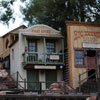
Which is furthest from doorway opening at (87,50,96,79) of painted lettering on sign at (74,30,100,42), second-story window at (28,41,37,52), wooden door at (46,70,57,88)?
second-story window at (28,41,37,52)

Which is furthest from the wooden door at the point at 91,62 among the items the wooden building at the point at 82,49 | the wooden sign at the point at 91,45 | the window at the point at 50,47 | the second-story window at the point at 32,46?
the second-story window at the point at 32,46

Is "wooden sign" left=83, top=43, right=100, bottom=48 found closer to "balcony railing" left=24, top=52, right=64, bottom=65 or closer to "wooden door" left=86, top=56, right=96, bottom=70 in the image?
"wooden door" left=86, top=56, right=96, bottom=70

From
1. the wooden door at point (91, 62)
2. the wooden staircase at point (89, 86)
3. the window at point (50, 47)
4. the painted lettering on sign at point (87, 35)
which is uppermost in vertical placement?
the painted lettering on sign at point (87, 35)

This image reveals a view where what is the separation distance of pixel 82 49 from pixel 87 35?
1496 millimetres

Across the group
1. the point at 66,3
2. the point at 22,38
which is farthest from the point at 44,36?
the point at 66,3

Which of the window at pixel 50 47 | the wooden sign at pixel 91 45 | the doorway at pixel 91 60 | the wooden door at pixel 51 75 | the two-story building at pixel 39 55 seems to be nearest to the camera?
the two-story building at pixel 39 55

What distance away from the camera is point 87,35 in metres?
31.7

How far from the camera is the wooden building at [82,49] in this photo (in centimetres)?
3066

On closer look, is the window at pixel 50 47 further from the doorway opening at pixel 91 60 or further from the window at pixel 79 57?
the doorway opening at pixel 91 60

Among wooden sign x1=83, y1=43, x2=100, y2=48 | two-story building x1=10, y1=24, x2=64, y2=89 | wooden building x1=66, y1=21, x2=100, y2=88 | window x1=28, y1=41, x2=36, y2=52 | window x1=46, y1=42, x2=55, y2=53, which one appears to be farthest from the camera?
window x1=46, y1=42, x2=55, y2=53

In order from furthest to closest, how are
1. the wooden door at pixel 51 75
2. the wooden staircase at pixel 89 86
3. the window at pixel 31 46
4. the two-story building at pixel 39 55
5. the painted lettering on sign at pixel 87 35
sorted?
the window at pixel 31 46 → the wooden door at pixel 51 75 → the painted lettering on sign at pixel 87 35 → the two-story building at pixel 39 55 → the wooden staircase at pixel 89 86

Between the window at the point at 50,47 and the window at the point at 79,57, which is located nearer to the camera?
the window at the point at 79,57

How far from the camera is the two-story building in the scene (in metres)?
31.0

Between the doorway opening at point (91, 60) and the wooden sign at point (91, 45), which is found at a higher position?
the wooden sign at point (91, 45)
